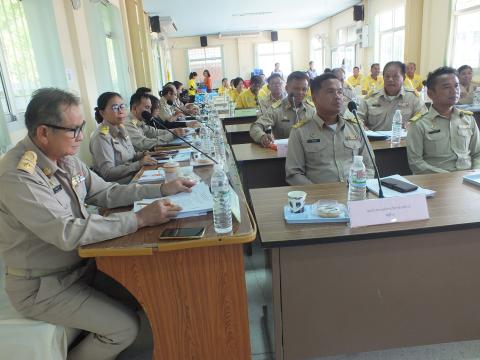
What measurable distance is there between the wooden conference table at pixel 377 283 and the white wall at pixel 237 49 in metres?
15.9

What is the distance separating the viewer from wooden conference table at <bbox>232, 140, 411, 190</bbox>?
8.07ft

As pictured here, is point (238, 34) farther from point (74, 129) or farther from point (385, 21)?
point (74, 129)

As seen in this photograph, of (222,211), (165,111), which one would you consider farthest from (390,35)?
(222,211)

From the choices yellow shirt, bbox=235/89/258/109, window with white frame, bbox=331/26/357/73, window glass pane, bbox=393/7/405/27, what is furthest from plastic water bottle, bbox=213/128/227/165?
window with white frame, bbox=331/26/357/73

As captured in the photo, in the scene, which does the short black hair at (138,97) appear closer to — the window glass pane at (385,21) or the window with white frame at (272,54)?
the window glass pane at (385,21)

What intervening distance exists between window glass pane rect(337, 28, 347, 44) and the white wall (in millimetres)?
4124

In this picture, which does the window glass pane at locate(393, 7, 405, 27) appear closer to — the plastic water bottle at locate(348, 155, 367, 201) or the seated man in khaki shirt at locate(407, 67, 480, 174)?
the seated man in khaki shirt at locate(407, 67, 480, 174)

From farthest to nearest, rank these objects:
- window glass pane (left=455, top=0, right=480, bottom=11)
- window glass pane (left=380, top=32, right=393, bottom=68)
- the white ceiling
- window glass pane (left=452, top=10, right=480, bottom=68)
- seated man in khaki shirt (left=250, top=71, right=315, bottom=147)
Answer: window glass pane (left=380, top=32, right=393, bottom=68), the white ceiling, window glass pane (left=452, top=10, right=480, bottom=68), window glass pane (left=455, top=0, right=480, bottom=11), seated man in khaki shirt (left=250, top=71, right=315, bottom=147)

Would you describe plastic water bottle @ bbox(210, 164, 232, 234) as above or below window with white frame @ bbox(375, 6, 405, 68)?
below

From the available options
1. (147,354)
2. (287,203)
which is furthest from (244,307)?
(147,354)

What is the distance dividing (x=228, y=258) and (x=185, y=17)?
35.0 ft

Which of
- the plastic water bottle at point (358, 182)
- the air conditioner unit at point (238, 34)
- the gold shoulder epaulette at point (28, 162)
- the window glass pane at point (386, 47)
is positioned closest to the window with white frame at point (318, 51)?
the air conditioner unit at point (238, 34)

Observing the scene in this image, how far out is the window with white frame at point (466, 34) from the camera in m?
5.93

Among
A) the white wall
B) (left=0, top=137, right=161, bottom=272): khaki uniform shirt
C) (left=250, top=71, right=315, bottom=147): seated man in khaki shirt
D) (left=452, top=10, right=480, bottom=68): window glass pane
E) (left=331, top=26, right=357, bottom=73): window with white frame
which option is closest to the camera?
(left=0, top=137, right=161, bottom=272): khaki uniform shirt
